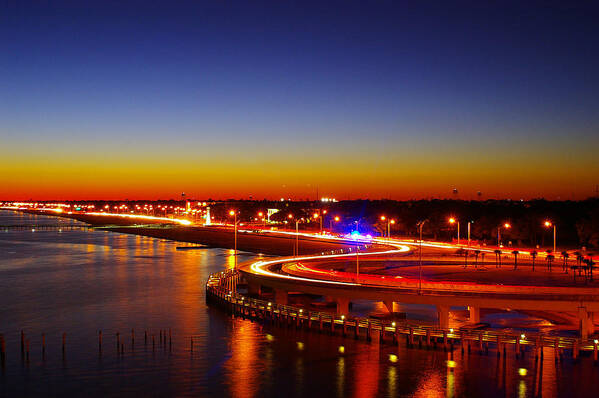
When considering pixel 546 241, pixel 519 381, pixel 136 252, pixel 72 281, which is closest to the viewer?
pixel 519 381

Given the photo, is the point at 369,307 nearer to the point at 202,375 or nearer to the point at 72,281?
the point at 202,375

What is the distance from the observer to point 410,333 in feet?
153

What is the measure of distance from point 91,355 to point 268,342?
12.3 metres

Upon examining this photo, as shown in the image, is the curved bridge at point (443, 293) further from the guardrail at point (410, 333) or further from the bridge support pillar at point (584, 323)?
the guardrail at point (410, 333)

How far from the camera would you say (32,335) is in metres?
52.1

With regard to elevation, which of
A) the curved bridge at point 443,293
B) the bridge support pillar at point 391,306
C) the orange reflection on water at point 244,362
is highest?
the curved bridge at point 443,293

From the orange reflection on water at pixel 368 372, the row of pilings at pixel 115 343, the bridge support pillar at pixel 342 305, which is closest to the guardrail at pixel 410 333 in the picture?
the orange reflection on water at pixel 368 372

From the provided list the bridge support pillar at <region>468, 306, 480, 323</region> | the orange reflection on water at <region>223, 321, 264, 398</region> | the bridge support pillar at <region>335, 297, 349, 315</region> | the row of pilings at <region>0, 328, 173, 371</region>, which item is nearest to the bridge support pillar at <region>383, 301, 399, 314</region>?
the bridge support pillar at <region>335, 297, 349, 315</region>

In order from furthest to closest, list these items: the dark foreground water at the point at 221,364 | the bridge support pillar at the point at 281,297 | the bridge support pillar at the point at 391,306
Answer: the bridge support pillar at the point at 281,297 → the bridge support pillar at the point at 391,306 → the dark foreground water at the point at 221,364

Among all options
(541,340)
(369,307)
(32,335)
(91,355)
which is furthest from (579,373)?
(32,335)

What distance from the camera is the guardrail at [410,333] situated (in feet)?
139

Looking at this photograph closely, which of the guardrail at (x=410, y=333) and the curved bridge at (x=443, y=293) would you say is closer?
the guardrail at (x=410, y=333)

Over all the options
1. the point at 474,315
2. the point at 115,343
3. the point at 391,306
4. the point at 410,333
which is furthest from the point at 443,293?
the point at 115,343

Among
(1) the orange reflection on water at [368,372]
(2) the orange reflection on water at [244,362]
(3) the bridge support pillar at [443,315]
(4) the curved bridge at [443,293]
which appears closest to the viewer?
(1) the orange reflection on water at [368,372]
